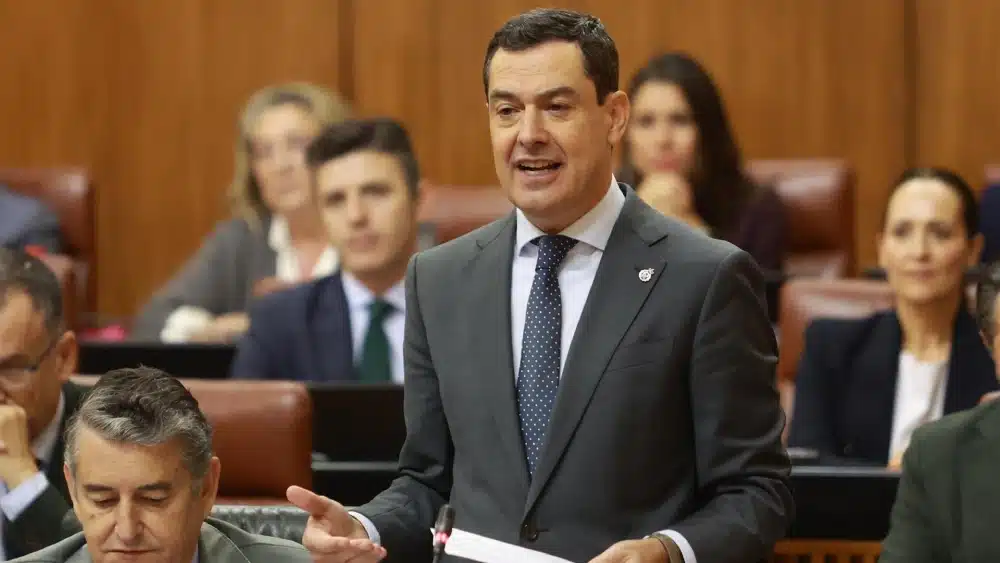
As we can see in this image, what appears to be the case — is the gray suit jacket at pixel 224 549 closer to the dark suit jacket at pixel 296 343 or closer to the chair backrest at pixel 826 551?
the chair backrest at pixel 826 551

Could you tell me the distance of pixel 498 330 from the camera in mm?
1788

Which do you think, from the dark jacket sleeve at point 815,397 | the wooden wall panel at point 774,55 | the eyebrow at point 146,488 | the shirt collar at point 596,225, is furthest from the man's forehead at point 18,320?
the wooden wall panel at point 774,55

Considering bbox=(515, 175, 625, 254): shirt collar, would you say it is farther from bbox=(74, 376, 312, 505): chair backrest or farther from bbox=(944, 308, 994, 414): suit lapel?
bbox=(944, 308, 994, 414): suit lapel

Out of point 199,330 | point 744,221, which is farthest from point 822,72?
point 199,330

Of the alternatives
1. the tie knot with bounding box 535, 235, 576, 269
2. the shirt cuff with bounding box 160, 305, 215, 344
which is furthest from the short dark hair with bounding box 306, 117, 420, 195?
the tie knot with bounding box 535, 235, 576, 269

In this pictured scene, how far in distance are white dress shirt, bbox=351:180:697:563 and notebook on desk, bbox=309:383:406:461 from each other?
76 cm

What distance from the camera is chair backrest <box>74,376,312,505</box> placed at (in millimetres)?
2354

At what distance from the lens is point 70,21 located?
5434 millimetres

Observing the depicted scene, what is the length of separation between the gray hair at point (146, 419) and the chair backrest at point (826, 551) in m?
0.96

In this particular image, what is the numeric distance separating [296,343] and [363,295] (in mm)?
179

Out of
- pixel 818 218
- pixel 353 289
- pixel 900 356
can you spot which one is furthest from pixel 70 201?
pixel 900 356

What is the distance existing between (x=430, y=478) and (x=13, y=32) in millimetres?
4112

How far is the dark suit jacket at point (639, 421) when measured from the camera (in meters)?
1.70

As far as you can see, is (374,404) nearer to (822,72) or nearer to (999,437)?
(999,437)
